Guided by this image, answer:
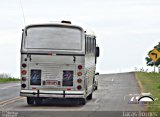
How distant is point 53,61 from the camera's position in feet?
75.8

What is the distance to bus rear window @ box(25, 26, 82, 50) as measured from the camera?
2327 cm

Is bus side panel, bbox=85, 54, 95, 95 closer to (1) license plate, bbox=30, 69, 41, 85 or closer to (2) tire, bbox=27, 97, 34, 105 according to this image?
(1) license plate, bbox=30, 69, 41, 85

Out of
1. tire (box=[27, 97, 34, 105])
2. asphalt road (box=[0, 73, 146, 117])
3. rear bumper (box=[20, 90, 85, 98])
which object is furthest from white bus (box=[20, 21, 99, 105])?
tire (box=[27, 97, 34, 105])

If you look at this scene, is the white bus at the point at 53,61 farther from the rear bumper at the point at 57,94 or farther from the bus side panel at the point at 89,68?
the bus side panel at the point at 89,68

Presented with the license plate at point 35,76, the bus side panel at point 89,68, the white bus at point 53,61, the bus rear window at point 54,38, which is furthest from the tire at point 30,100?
the bus side panel at point 89,68

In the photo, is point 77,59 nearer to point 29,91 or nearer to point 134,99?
point 29,91

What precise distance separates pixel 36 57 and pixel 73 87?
1844mm

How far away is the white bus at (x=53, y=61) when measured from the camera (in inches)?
910

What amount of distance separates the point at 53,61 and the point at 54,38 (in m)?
0.93

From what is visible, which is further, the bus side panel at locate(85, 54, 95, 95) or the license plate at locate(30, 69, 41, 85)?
the bus side panel at locate(85, 54, 95, 95)

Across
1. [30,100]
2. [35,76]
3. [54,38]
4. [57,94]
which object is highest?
[54,38]

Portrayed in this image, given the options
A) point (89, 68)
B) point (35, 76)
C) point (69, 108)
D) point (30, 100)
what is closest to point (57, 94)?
point (69, 108)

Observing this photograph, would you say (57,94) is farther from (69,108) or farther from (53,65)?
(53,65)

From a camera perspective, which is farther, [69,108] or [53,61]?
[53,61]
